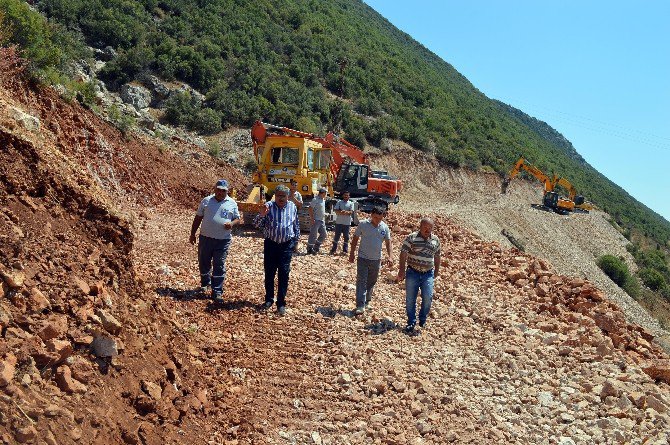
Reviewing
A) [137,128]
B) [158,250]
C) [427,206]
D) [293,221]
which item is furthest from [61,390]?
[427,206]

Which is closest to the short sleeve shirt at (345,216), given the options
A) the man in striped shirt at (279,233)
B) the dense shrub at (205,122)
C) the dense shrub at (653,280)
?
the man in striped shirt at (279,233)

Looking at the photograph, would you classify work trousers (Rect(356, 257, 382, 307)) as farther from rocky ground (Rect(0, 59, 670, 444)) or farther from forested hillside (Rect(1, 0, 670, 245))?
forested hillside (Rect(1, 0, 670, 245))

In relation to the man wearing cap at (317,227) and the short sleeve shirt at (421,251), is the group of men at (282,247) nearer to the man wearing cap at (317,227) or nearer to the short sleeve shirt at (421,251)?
the short sleeve shirt at (421,251)

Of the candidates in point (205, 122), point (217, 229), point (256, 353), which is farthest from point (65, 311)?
point (205, 122)

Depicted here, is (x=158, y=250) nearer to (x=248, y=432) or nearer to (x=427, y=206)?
(x=248, y=432)

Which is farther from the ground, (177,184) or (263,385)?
(177,184)

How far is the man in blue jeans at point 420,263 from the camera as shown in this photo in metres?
7.02

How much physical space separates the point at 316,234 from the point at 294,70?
30659 mm

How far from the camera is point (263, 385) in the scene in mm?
5215

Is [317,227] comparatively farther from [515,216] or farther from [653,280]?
[653,280]

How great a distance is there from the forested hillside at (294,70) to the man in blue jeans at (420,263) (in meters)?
12.5

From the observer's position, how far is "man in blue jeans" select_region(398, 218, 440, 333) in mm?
7023

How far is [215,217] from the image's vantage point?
268 inches

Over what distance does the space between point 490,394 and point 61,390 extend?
4217 millimetres
